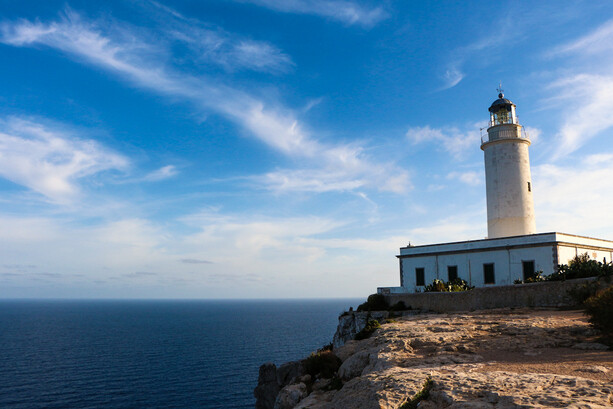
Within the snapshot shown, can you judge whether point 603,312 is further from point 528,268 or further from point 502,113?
point 502,113

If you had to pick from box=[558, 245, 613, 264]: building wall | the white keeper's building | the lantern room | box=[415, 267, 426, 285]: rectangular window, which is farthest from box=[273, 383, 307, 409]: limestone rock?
the lantern room

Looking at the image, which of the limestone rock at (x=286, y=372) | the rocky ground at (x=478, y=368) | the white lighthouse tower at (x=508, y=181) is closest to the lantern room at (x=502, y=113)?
the white lighthouse tower at (x=508, y=181)

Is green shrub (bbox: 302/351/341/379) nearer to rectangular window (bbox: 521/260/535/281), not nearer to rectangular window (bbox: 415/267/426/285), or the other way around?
rectangular window (bbox: 521/260/535/281)

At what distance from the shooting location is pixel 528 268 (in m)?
30.3

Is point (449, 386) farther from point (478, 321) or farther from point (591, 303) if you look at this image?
point (478, 321)

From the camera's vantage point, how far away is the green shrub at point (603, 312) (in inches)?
487

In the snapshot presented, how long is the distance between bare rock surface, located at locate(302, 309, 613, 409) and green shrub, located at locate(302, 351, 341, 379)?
35.8 inches

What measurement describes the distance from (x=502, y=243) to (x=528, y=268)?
2.49 meters

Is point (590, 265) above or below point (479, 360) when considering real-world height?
above

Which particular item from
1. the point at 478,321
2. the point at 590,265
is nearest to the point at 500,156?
the point at 590,265

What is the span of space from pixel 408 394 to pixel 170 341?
3129 inches

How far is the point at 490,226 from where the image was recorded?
3625 centimetres

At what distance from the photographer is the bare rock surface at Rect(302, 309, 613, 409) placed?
8.30 m

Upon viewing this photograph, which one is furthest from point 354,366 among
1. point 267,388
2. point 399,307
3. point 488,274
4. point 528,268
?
point 488,274
